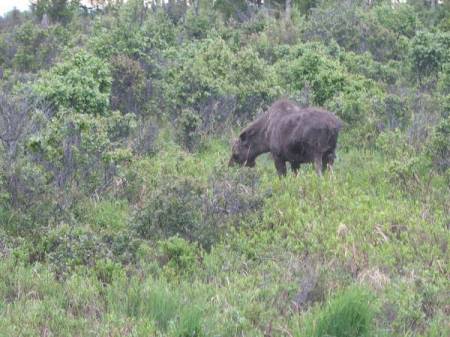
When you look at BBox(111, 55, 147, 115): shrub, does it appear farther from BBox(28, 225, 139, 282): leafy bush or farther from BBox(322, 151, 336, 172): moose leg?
BBox(28, 225, 139, 282): leafy bush

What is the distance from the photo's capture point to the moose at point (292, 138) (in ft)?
38.9

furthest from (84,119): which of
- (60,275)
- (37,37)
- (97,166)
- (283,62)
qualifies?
(37,37)

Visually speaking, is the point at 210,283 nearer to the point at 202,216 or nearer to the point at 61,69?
the point at 202,216

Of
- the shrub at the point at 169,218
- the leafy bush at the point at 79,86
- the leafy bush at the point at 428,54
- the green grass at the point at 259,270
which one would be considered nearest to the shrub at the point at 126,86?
the leafy bush at the point at 79,86

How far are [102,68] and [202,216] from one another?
7.40 meters

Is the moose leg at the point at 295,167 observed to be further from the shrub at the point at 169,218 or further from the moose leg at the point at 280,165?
the shrub at the point at 169,218

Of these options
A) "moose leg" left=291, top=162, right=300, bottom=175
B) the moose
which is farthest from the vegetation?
"moose leg" left=291, top=162, right=300, bottom=175

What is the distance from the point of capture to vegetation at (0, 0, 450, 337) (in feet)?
22.7

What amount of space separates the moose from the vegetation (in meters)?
0.43

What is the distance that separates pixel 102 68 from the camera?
628 inches

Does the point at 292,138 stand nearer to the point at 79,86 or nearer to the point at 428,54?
the point at 79,86

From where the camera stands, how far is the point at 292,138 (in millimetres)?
12320

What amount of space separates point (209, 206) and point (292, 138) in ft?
10.2

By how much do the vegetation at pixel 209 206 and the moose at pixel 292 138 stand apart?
0.43 meters
